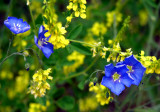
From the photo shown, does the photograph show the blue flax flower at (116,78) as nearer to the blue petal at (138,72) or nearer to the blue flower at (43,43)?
the blue petal at (138,72)

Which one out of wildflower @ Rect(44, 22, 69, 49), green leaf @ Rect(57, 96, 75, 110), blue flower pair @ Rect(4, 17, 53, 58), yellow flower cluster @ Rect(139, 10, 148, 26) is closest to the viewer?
wildflower @ Rect(44, 22, 69, 49)

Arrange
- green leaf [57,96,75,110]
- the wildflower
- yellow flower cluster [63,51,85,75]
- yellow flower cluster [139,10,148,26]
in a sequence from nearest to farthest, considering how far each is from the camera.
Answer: the wildflower, green leaf [57,96,75,110], yellow flower cluster [63,51,85,75], yellow flower cluster [139,10,148,26]

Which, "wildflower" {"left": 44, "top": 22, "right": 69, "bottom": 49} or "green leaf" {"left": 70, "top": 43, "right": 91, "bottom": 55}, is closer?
"wildflower" {"left": 44, "top": 22, "right": 69, "bottom": 49}

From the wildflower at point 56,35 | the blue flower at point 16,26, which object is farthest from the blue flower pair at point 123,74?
the blue flower at point 16,26

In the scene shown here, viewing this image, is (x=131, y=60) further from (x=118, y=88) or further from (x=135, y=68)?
(x=118, y=88)

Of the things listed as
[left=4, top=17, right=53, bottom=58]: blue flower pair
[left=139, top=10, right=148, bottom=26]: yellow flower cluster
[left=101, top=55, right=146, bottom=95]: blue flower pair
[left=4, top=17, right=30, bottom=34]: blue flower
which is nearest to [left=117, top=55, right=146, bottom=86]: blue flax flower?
[left=101, top=55, right=146, bottom=95]: blue flower pair

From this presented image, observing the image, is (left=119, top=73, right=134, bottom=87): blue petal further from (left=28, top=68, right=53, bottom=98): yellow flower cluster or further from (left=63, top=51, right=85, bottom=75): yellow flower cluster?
(left=63, top=51, right=85, bottom=75): yellow flower cluster

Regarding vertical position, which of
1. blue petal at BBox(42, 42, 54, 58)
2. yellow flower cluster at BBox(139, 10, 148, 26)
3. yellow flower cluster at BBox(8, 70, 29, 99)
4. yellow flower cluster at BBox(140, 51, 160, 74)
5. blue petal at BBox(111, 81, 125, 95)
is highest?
yellow flower cluster at BBox(139, 10, 148, 26)
